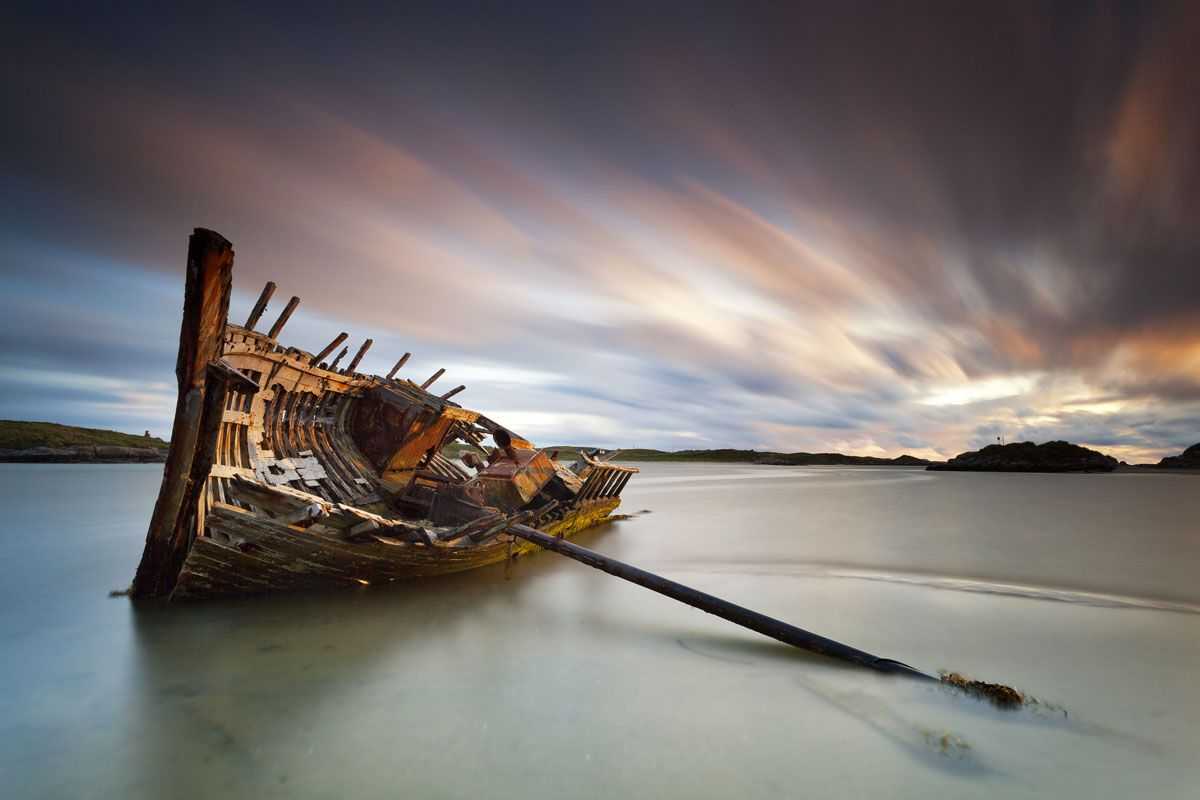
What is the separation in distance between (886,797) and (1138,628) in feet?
19.4

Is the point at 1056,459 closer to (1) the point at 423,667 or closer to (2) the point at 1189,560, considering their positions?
(2) the point at 1189,560

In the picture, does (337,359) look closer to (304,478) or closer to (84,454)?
(304,478)

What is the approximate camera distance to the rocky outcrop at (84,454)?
60.6 meters

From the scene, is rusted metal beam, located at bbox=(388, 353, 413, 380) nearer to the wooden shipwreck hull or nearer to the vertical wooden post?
the wooden shipwreck hull

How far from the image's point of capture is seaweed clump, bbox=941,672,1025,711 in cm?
416

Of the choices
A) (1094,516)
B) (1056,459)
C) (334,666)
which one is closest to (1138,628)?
(334,666)

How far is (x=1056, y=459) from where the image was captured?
73.4 meters

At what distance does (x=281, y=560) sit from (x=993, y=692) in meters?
Result: 7.00

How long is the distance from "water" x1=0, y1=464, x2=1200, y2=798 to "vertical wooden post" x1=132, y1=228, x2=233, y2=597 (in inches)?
49.5

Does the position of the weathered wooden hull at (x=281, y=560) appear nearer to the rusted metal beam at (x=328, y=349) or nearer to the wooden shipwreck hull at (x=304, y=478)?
the wooden shipwreck hull at (x=304, y=478)

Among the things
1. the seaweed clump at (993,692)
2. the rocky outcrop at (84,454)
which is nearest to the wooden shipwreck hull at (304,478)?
the seaweed clump at (993,692)

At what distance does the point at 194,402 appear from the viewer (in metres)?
5.31

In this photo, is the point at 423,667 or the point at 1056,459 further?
the point at 1056,459

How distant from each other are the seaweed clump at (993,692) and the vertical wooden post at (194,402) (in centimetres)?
745
